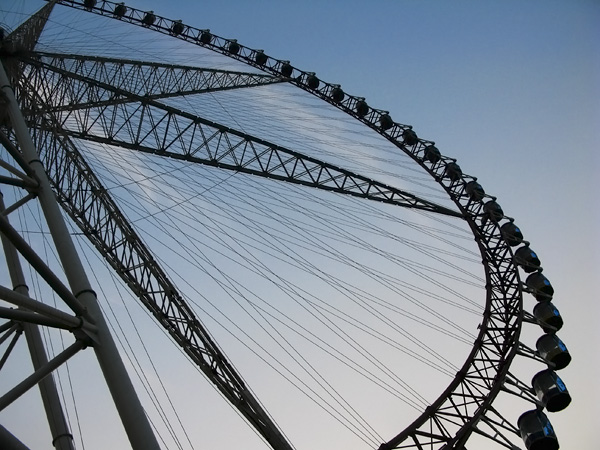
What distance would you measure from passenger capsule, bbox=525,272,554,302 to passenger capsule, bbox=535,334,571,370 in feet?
8.13

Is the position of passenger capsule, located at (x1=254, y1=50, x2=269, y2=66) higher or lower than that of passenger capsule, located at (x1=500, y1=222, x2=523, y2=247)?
higher

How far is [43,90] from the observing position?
722 inches

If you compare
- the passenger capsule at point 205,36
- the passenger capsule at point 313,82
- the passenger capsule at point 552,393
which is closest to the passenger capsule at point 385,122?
the passenger capsule at point 313,82

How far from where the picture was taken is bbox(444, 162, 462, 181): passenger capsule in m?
24.8

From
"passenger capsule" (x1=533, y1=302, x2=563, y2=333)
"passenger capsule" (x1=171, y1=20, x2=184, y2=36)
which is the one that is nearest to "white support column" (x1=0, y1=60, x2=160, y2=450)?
"passenger capsule" (x1=533, y1=302, x2=563, y2=333)

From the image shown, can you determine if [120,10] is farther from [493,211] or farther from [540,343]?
[540,343]

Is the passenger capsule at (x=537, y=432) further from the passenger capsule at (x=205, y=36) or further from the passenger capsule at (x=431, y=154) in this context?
the passenger capsule at (x=205, y=36)

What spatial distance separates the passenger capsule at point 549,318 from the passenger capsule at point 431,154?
1034cm

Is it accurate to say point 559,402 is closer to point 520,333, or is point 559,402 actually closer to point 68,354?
point 520,333

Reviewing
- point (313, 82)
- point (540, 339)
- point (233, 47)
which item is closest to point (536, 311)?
point (540, 339)

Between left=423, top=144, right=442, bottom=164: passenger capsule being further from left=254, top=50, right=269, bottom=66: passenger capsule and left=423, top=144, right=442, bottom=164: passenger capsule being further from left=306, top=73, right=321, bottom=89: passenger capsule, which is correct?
left=254, top=50, right=269, bottom=66: passenger capsule

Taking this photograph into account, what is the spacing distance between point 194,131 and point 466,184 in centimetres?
1287

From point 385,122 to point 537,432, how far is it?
18228 mm

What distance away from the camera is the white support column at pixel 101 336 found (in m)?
5.61
